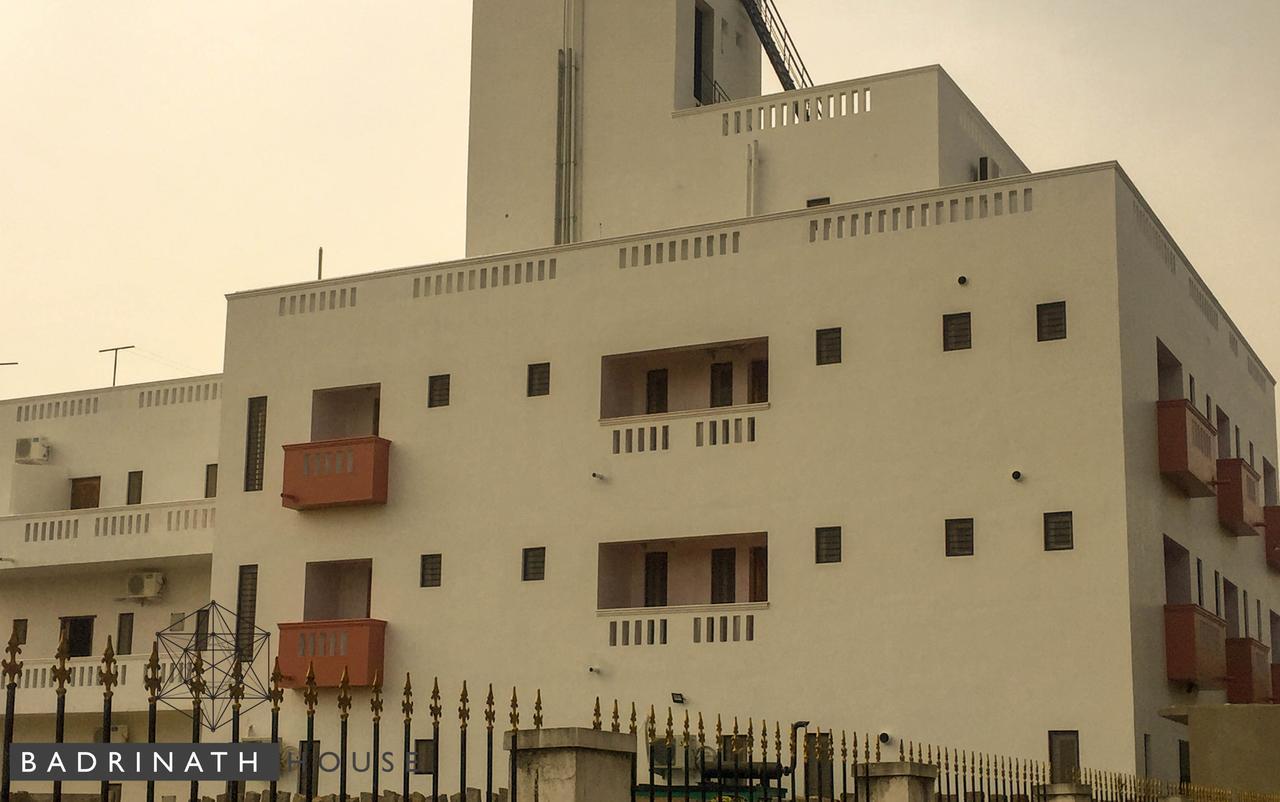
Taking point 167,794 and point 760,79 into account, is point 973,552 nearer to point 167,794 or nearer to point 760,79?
point 760,79

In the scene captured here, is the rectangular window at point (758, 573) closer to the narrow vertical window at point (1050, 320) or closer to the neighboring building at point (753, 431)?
the neighboring building at point (753, 431)

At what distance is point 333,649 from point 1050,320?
14171 millimetres

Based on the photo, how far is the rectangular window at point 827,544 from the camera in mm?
29781

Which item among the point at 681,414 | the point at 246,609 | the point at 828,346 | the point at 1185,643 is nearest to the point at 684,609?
the point at 681,414

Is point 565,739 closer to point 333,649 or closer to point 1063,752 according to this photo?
point 1063,752

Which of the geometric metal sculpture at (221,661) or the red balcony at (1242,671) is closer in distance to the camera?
the red balcony at (1242,671)

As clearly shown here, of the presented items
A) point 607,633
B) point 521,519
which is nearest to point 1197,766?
point 607,633

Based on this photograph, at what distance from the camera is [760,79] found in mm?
39156

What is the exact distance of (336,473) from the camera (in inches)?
1339

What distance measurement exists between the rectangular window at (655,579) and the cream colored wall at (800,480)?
56.2 inches

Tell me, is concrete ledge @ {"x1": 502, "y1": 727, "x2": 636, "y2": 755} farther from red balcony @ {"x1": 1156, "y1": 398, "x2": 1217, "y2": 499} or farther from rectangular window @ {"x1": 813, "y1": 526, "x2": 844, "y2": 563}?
red balcony @ {"x1": 1156, "y1": 398, "x2": 1217, "y2": 499}

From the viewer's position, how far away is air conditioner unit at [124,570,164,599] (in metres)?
38.9

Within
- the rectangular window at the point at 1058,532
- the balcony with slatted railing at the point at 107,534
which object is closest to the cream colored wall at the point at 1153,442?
the rectangular window at the point at 1058,532

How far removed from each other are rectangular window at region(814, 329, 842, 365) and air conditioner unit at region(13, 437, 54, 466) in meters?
20.2
